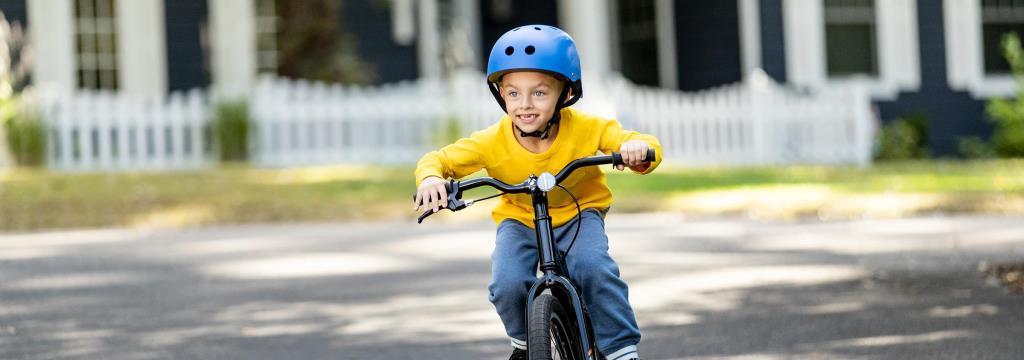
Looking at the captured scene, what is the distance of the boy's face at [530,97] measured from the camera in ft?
15.4

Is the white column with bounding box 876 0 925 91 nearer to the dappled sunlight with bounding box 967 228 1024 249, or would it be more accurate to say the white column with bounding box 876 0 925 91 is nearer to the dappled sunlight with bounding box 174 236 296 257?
the dappled sunlight with bounding box 967 228 1024 249

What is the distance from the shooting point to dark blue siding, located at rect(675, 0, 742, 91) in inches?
796

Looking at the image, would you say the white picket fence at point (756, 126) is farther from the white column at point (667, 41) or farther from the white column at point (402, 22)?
the white column at point (402, 22)

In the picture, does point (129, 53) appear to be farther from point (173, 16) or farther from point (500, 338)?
point (500, 338)

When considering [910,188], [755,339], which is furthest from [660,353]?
[910,188]

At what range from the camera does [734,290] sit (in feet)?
27.2

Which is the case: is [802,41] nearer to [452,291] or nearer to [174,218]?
[174,218]

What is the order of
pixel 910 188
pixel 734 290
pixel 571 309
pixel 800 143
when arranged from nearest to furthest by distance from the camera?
pixel 571 309
pixel 734 290
pixel 910 188
pixel 800 143

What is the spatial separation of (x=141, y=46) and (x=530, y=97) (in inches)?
617

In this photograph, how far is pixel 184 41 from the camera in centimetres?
1980

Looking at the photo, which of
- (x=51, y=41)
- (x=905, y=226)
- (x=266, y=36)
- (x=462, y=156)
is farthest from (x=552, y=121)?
(x=266, y=36)

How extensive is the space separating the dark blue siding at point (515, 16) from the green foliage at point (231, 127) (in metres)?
4.98

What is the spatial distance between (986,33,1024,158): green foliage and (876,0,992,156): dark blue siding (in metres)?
0.28

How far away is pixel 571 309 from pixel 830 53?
Result: 1651 centimetres
